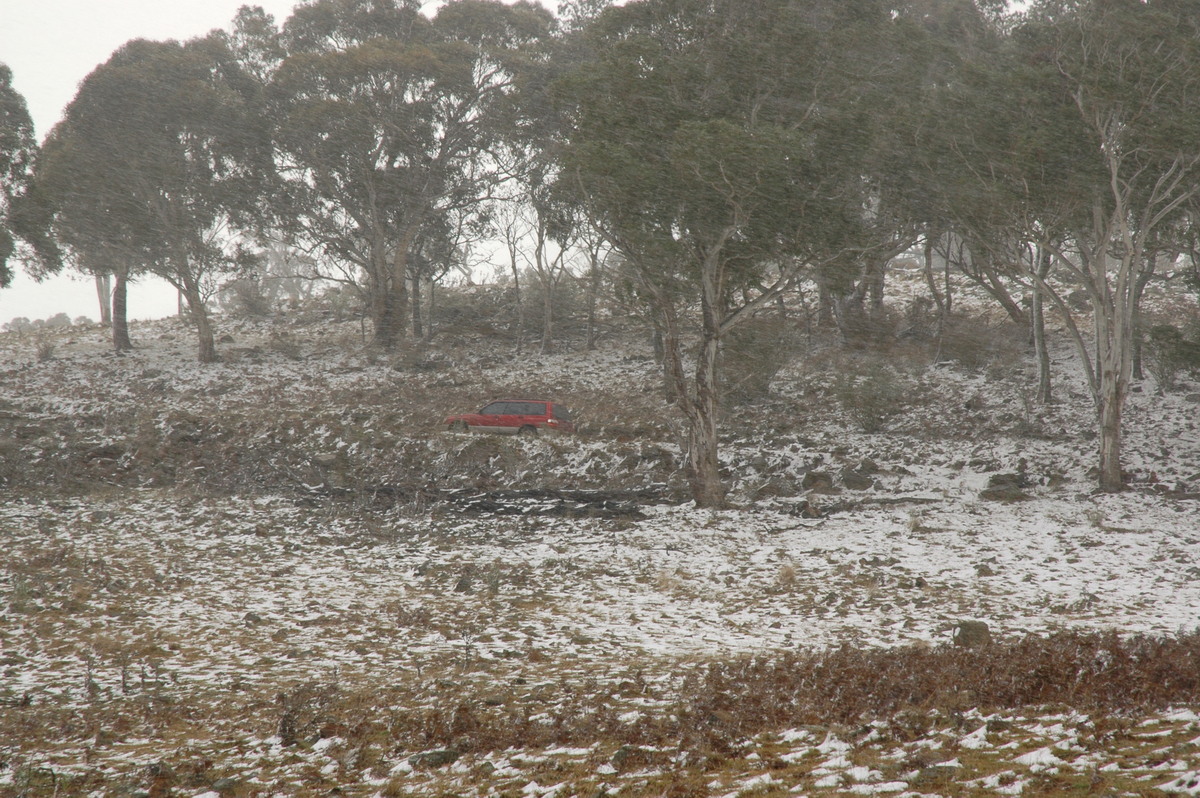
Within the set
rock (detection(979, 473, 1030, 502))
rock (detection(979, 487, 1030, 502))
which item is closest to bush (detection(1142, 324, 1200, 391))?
rock (detection(979, 473, 1030, 502))

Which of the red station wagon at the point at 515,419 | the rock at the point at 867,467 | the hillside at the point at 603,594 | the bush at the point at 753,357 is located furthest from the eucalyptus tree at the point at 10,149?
the rock at the point at 867,467

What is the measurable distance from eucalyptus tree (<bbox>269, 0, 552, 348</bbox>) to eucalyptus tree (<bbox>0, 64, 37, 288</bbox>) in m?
9.35

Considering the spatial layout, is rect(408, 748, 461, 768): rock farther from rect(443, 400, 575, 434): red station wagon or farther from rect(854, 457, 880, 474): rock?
rect(443, 400, 575, 434): red station wagon

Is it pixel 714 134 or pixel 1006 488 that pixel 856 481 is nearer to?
pixel 1006 488

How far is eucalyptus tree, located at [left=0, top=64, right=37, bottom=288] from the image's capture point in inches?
1126


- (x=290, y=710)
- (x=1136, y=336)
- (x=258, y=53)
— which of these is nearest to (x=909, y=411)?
(x=1136, y=336)

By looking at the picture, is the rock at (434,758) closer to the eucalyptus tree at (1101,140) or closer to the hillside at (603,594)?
the hillside at (603,594)

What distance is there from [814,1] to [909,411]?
12787mm

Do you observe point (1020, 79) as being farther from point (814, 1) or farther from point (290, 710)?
point (290, 710)

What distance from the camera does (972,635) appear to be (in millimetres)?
7660

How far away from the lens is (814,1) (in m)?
17.3

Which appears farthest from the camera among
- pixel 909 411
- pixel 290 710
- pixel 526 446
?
pixel 909 411

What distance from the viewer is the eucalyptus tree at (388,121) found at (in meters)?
29.7

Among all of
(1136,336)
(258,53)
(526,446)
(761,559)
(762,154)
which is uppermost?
(258,53)
